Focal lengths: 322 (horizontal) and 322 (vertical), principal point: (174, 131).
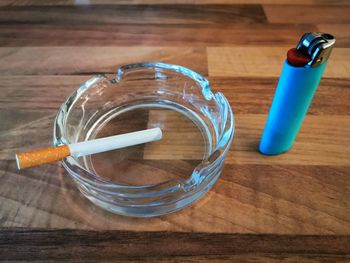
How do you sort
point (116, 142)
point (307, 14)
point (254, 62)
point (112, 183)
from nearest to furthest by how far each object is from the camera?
point (112, 183), point (116, 142), point (254, 62), point (307, 14)

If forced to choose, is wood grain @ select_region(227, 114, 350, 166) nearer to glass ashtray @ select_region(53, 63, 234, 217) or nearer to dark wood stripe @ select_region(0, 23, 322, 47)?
glass ashtray @ select_region(53, 63, 234, 217)

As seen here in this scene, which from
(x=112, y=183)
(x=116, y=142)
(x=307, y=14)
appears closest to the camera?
(x=112, y=183)

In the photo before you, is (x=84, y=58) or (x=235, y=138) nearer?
(x=235, y=138)

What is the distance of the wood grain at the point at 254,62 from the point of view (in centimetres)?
72

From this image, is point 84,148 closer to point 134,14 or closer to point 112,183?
point 112,183

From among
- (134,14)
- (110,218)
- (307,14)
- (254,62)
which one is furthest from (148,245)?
(307,14)

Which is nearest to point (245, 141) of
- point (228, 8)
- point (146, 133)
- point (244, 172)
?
point (244, 172)

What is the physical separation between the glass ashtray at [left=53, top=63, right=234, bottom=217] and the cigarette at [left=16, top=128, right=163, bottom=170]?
18mm

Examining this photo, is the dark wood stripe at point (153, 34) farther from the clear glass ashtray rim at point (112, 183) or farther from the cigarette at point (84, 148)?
the cigarette at point (84, 148)

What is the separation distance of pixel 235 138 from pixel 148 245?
0.25 metres

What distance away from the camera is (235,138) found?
59 centimetres

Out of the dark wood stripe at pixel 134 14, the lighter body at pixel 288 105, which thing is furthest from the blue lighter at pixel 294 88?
the dark wood stripe at pixel 134 14

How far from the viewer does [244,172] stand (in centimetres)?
53

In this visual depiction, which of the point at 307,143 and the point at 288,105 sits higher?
the point at 288,105
